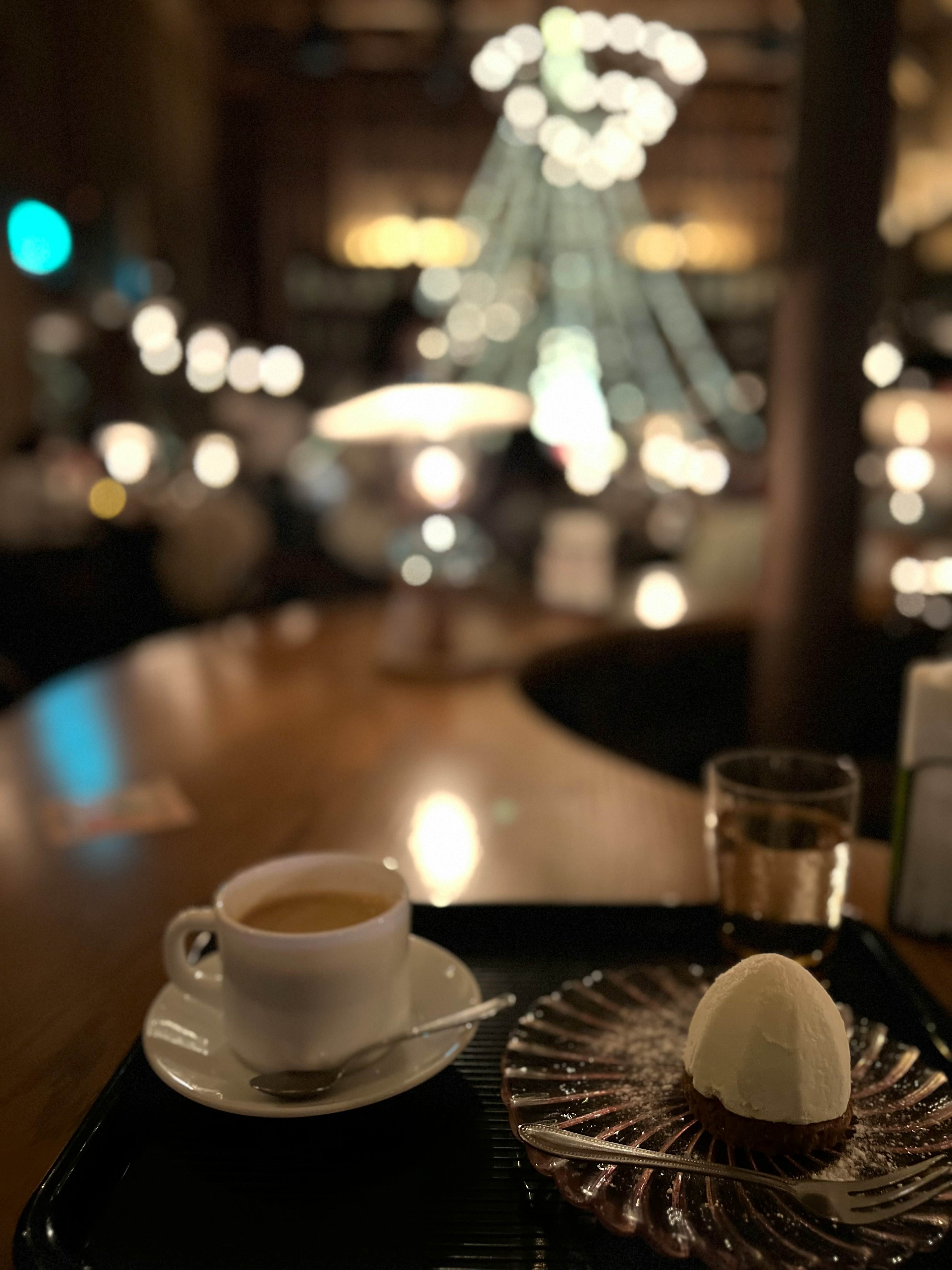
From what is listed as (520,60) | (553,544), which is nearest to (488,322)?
(520,60)

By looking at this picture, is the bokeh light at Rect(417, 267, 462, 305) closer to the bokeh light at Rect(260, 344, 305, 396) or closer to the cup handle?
the bokeh light at Rect(260, 344, 305, 396)

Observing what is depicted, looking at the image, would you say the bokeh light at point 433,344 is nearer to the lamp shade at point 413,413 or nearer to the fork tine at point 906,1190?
the lamp shade at point 413,413

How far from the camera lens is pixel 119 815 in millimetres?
1234

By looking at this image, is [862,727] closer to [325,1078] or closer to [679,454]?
[325,1078]

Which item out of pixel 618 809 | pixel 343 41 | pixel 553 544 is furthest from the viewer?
pixel 343 41

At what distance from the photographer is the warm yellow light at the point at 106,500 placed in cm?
497

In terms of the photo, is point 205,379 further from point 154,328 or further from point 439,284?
point 439,284

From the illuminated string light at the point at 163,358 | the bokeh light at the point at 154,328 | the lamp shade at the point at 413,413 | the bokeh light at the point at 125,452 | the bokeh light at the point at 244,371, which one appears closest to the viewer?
the lamp shade at the point at 413,413

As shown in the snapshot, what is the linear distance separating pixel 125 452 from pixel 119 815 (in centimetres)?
596

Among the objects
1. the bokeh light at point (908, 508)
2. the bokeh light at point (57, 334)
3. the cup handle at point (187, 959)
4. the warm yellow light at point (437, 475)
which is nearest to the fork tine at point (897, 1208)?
the cup handle at point (187, 959)

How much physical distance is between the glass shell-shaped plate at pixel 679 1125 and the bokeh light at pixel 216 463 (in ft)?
22.0

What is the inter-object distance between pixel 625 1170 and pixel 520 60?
17.9ft

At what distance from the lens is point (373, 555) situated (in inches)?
214

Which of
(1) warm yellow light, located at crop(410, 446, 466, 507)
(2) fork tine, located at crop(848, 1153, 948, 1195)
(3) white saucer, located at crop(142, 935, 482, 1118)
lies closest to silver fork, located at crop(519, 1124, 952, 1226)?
(2) fork tine, located at crop(848, 1153, 948, 1195)
